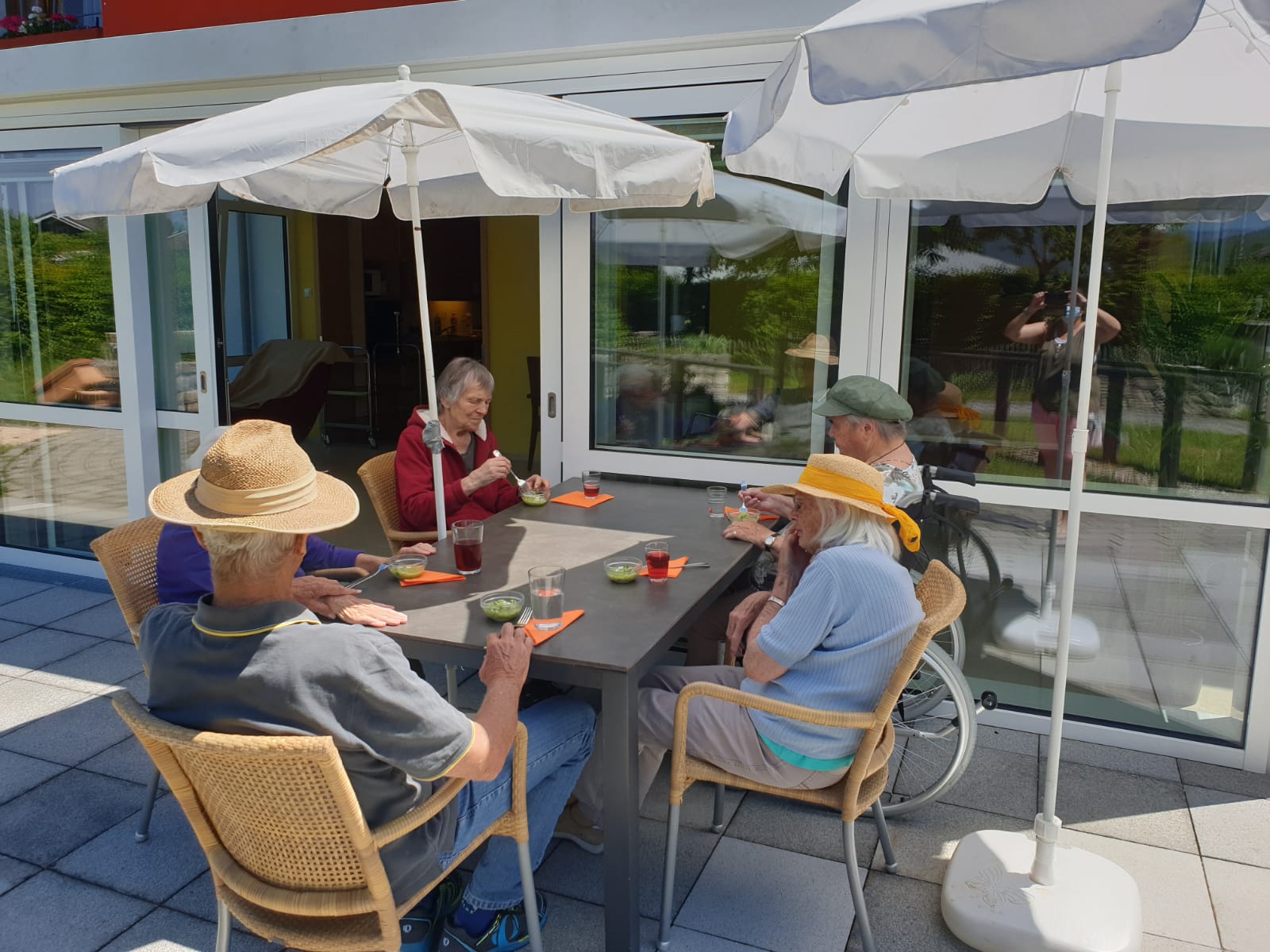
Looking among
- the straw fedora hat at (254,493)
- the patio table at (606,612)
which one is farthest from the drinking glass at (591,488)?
the straw fedora hat at (254,493)

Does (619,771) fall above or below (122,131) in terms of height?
below

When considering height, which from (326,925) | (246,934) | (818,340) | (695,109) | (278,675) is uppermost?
(695,109)

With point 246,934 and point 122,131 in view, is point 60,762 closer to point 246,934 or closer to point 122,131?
point 246,934

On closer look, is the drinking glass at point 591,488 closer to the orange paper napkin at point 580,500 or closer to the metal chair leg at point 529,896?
the orange paper napkin at point 580,500

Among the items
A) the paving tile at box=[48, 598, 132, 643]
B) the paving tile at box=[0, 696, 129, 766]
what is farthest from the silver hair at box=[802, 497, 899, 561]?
the paving tile at box=[48, 598, 132, 643]

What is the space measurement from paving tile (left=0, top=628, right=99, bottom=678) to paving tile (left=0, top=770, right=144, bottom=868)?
1115mm

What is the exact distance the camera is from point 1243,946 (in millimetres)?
2596

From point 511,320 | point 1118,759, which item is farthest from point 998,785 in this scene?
point 511,320

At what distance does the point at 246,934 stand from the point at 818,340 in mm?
2837

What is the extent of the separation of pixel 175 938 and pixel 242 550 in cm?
137

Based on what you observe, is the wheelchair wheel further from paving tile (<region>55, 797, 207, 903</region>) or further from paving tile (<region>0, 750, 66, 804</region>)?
paving tile (<region>0, 750, 66, 804</region>)

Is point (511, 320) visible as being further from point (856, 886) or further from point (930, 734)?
point (856, 886)

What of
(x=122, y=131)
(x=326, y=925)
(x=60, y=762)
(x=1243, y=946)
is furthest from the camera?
(x=122, y=131)

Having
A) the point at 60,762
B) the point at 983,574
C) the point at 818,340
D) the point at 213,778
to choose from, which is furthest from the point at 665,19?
the point at 60,762
